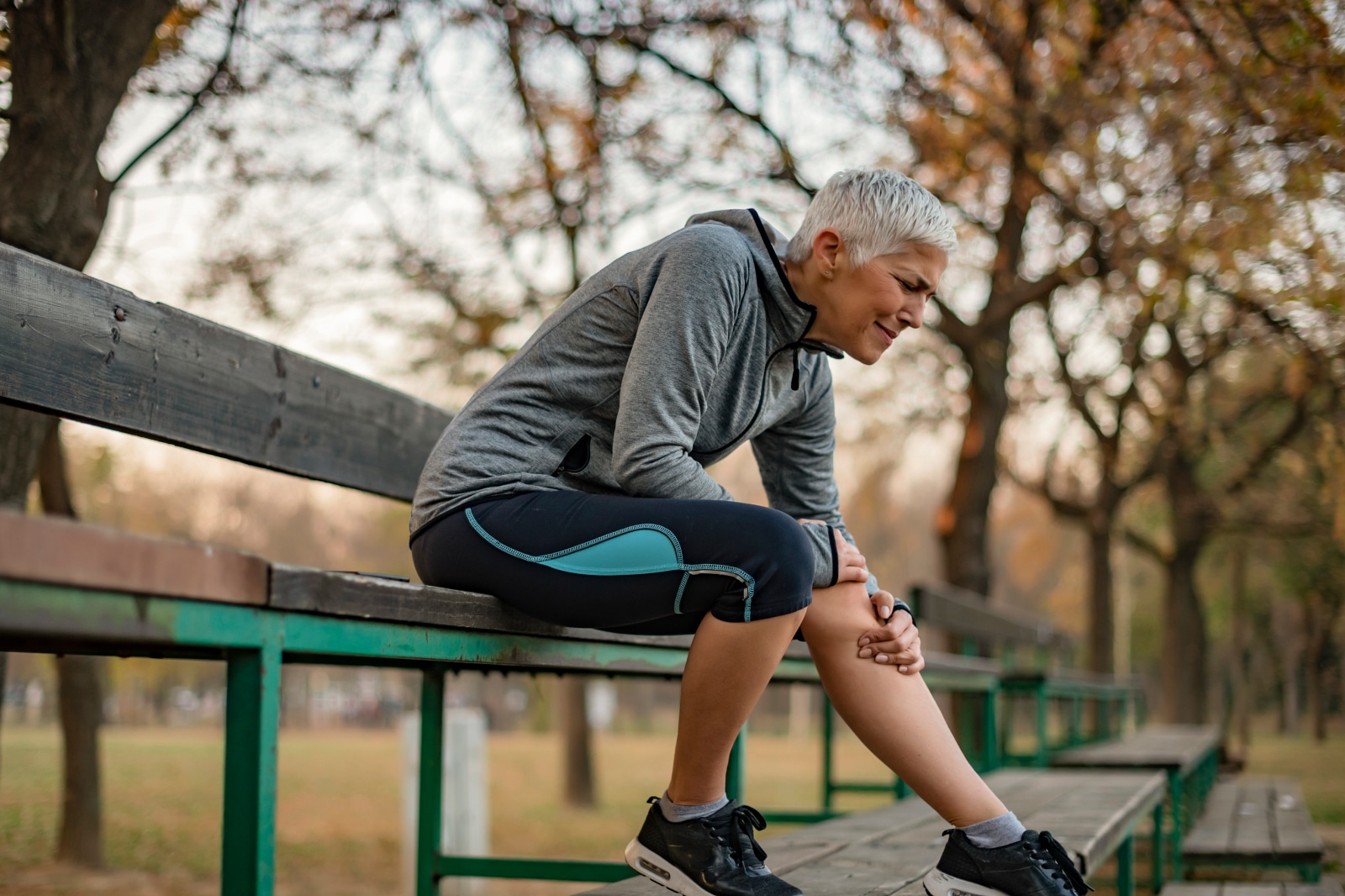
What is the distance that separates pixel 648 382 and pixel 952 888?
94cm

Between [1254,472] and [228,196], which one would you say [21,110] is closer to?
[228,196]

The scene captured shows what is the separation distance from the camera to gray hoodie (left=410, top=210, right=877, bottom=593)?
1.97 metres

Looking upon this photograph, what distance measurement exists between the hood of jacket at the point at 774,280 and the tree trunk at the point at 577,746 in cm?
1177

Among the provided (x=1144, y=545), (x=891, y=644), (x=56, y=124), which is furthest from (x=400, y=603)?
(x=1144, y=545)

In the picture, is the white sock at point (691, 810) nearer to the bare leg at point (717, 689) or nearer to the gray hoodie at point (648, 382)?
the bare leg at point (717, 689)

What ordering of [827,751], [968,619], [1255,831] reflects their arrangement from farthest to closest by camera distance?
[968,619], [827,751], [1255,831]

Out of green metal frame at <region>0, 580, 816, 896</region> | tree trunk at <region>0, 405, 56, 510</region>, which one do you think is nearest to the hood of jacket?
green metal frame at <region>0, 580, 816, 896</region>

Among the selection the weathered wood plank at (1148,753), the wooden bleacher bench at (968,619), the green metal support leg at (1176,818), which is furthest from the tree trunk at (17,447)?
the green metal support leg at (1176,818)

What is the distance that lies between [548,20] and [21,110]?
3129 millimetres

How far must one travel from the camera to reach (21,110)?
354cm

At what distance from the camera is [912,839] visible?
2.83 m

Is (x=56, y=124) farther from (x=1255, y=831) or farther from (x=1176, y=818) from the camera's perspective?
(x=1255, y=831)

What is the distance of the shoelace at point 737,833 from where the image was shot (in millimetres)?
1964

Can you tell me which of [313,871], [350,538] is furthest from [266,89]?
[350,538]
